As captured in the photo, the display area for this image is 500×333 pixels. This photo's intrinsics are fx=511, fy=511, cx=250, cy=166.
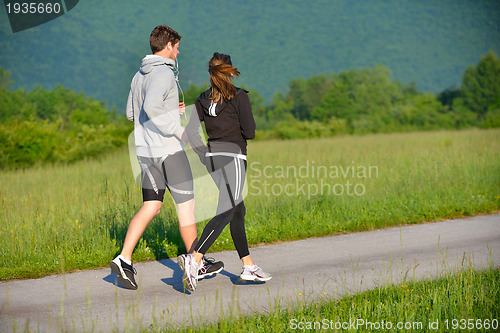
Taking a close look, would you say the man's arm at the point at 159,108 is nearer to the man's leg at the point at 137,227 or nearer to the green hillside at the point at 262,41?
the man's leg at the point at 137,227

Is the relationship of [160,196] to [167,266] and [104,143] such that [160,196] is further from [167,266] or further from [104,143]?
[104,143]

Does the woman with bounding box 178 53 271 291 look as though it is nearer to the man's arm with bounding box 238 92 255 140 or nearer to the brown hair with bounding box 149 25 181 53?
the man's arm with bounding box 238 92 255 140

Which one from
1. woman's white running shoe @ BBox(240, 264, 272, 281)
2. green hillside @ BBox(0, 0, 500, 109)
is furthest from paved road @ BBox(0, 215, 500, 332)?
green hillside @ BBox(0, 0, 500, 109)

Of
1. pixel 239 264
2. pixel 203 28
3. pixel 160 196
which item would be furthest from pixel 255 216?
pixel 203 28

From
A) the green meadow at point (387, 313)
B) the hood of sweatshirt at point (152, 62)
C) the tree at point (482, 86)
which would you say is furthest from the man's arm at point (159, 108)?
the tree at point (482, 86)

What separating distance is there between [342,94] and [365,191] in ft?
250

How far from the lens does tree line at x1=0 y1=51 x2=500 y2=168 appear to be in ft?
74.4

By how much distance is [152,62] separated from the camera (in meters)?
4.88

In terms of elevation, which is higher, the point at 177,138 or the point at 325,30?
the point at 325,30

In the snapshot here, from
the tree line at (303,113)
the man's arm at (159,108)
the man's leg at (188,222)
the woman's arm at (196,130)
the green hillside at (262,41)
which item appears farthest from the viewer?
the green hillside at (262,41)

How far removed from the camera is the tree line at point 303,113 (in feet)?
74.4

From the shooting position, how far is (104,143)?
25891mm

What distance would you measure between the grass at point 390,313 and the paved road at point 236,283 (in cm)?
15
